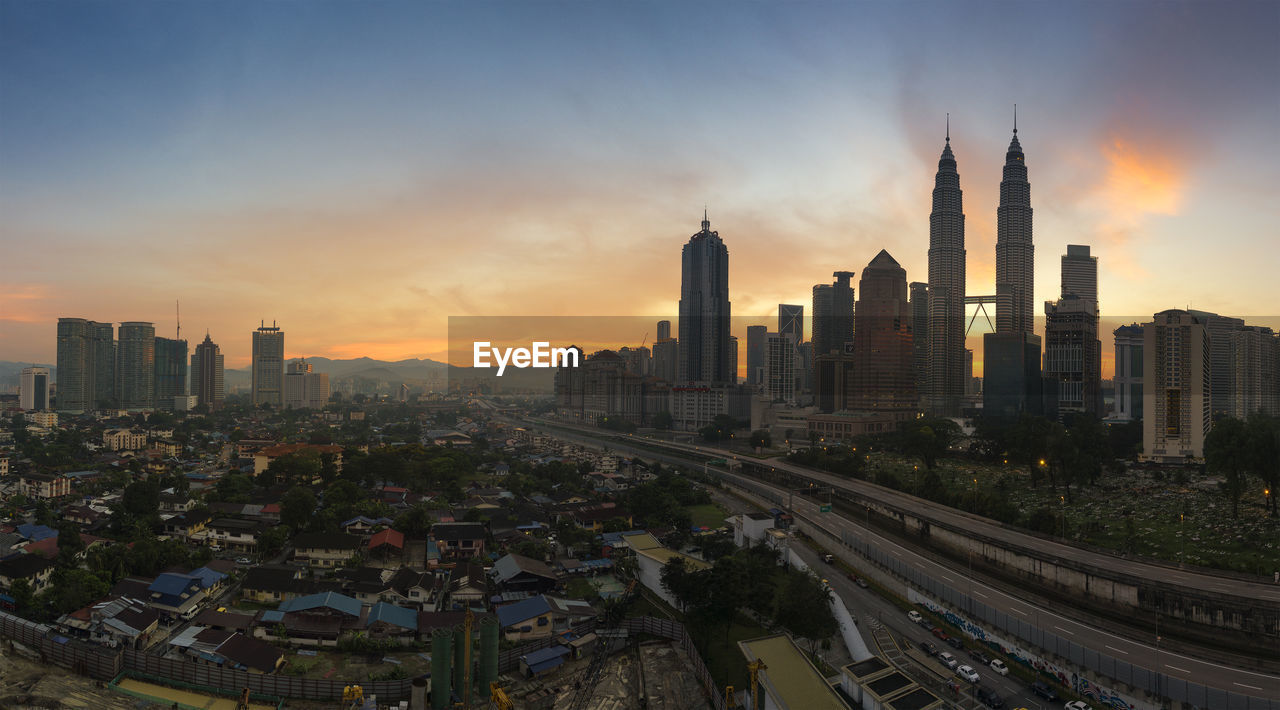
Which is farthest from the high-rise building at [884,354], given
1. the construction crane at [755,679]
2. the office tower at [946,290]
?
the construction crane at [755,679]

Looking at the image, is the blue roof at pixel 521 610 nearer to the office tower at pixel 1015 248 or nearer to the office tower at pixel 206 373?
the office tower at pixel 206 373

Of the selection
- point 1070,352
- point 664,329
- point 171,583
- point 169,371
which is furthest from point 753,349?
point 171,583

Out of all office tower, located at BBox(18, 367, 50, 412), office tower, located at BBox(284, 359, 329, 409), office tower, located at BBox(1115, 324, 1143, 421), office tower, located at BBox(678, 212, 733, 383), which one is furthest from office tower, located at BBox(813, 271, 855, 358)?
office tower, located at BBox(18, 367, 50, 412)

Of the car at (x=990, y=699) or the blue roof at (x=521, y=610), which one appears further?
the blue roof at (x=521, y=610)

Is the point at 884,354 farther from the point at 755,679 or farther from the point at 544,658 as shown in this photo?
the point at 755,679

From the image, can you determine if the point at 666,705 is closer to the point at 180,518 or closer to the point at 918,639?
the point at 918,639

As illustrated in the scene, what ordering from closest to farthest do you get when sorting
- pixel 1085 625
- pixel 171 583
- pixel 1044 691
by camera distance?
pixel 1044 691, pixel 1085 625, pixel 171 583

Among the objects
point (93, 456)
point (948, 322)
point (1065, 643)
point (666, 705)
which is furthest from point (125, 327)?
point (948, 322)
